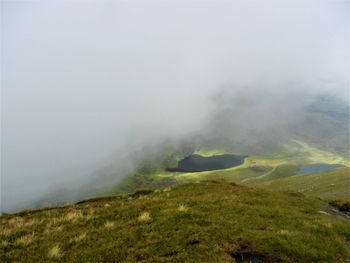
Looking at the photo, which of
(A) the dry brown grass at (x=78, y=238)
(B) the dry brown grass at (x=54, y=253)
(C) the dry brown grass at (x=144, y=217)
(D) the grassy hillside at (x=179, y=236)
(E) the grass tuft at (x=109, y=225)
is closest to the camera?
(B) the dry brown grass at (x=54, y=253)

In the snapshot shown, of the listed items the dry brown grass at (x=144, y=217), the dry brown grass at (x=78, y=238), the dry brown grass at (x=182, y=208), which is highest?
the dry brown grass at (x=78, y=238)

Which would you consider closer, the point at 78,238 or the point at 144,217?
the point at 78,238

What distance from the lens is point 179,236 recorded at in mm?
17391

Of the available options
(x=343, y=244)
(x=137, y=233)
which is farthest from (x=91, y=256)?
(x=343, y=244)

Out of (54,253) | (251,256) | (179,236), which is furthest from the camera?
(179,236)

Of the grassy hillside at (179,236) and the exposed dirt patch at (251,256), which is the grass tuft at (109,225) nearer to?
the grassy hillside at (179,236)

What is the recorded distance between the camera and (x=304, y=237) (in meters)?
18.7

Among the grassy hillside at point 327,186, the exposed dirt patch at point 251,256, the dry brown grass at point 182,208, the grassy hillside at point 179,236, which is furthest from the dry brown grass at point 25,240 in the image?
the grassy hillside at point 327,186

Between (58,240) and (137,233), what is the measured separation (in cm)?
441

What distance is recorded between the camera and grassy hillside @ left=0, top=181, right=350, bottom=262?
15352 mm

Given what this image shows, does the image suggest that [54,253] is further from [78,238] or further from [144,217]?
[144,217]

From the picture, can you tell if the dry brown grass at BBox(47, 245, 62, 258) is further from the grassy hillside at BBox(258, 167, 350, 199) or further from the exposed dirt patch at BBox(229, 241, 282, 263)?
the grassy hillside at BBox(258, 167, 350, 199)

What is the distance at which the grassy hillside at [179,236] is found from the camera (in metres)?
15.4

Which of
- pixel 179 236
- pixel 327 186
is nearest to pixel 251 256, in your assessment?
pixel 179 236
